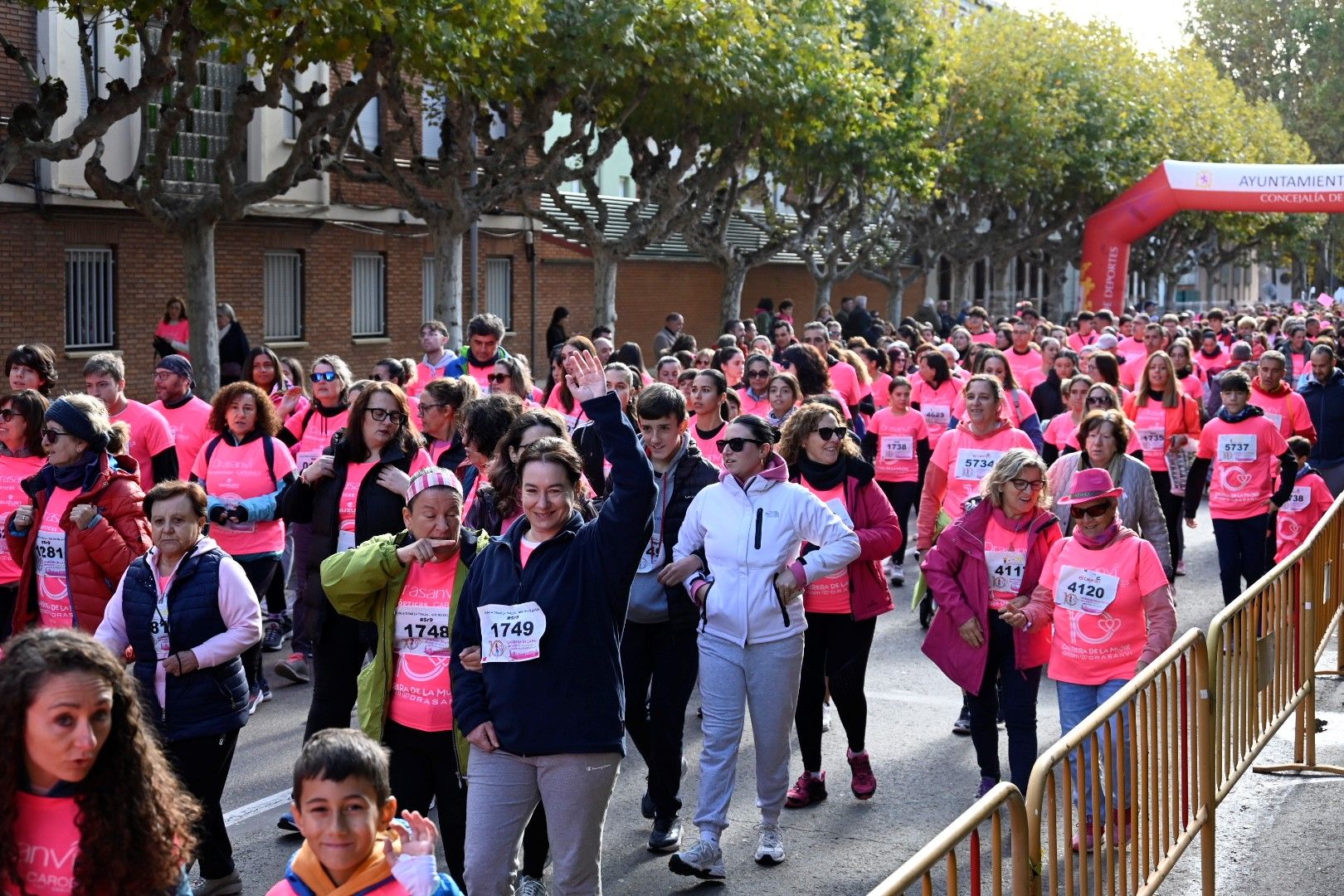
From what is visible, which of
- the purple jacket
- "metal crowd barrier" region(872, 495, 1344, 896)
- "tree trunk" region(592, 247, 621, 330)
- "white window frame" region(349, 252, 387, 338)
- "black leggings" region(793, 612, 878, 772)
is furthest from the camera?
"white window frame" region(349, 252, 387, 338)

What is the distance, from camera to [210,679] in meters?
5.78

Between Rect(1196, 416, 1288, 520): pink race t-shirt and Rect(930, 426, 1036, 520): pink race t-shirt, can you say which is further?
Rect(1196, 416, 1288, 520): pink race t-shirt

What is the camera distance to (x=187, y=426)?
9.72m

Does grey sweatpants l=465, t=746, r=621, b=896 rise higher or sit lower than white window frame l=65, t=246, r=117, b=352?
lower

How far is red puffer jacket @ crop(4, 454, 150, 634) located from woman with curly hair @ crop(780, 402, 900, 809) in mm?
2747

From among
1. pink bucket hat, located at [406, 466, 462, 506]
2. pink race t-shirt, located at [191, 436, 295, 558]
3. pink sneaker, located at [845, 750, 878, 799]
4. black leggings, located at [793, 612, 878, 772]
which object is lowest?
pink sneaker, located at [845, 750, 878, 799]

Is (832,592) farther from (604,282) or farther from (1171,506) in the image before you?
(604,282)

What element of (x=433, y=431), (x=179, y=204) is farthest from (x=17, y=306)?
(x=433, y=431)

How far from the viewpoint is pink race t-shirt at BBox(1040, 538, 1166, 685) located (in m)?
6.53

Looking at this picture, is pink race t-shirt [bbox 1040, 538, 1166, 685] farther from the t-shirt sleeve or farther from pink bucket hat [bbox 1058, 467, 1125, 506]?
pink bucket hat [bbox 1058, 467, 1125, 506]

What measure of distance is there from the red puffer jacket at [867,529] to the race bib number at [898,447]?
15.9ft

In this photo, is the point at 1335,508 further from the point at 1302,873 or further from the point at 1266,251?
the point at 1266,251

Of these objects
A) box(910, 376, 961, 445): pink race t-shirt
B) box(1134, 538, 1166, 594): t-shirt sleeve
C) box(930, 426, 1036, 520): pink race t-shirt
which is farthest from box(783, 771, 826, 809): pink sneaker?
box(910, 376, 961, 445): pink race t-shirt

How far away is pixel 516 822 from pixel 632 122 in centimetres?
2162
